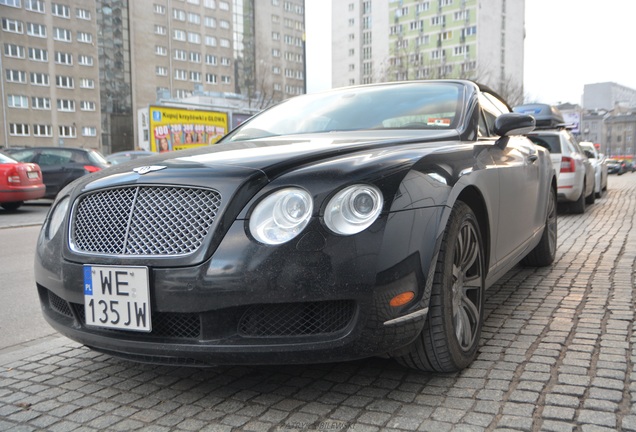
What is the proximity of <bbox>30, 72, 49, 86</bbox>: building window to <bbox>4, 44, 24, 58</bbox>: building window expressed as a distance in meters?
2.42

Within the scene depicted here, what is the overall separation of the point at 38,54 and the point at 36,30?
9.32 ft

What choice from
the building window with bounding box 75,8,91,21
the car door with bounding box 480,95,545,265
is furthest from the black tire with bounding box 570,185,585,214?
the building window with bounding box 75,8,91,21

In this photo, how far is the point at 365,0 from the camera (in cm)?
11175

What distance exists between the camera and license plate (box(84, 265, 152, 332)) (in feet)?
7.40

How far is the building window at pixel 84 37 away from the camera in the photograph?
72156 millimetres

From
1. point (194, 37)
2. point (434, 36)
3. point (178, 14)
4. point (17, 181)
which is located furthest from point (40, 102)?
point (434, 36)

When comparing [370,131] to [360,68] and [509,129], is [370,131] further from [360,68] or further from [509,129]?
[360,68]

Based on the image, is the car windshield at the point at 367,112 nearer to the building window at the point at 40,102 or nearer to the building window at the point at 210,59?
the building window at the point at 40,102

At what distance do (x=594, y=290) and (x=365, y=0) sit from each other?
379 feet

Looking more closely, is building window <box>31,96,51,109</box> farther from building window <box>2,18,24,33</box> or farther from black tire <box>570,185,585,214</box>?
black tire <box>570,185,585,214</box>

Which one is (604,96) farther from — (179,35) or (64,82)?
(64,82)

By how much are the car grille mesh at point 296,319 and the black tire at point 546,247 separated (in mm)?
3378

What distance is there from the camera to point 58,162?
14305 millimetres

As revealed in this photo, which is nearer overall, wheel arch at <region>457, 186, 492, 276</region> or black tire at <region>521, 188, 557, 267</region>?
wheel arch at <region>457, 186, 492, 276</region>
